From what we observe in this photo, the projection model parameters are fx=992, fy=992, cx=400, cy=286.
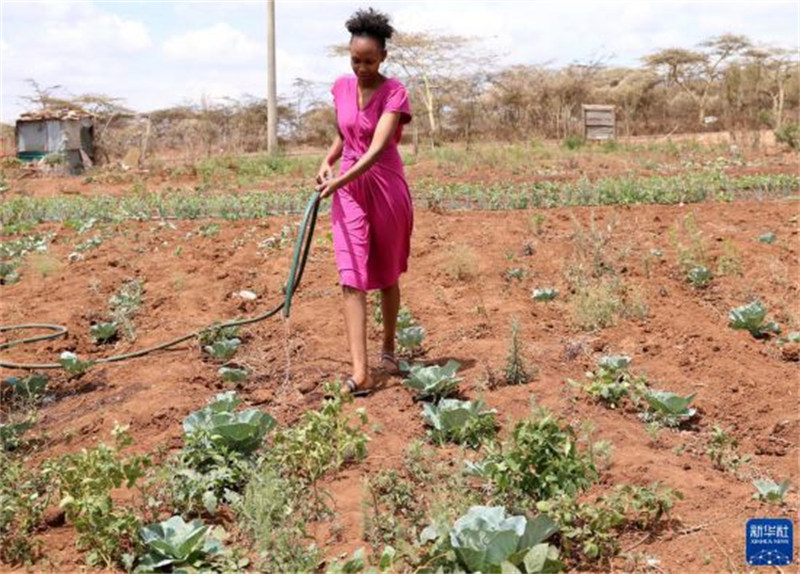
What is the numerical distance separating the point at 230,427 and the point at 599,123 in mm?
18801

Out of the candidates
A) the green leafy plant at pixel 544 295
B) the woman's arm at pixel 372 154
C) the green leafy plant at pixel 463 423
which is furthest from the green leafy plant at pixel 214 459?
the green leafy plant at pixel 544 295

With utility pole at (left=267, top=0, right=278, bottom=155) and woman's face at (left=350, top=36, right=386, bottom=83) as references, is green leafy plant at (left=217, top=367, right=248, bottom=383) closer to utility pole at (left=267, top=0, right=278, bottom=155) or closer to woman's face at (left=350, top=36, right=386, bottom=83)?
woman's face at (left=350, top=36, right=386, bottom=83)

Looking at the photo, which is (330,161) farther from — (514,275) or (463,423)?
(514,275)

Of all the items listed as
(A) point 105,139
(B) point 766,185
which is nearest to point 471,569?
(B) point 766,185

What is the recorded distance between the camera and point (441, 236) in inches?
288

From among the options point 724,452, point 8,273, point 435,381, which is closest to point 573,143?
point 8,273

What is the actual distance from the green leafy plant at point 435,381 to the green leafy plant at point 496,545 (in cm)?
134

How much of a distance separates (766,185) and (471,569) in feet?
26.0

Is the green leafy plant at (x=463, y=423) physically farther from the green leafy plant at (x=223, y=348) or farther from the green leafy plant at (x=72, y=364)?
the green leafy plant at (x=72, y=364)

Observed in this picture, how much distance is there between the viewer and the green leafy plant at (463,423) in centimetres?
348

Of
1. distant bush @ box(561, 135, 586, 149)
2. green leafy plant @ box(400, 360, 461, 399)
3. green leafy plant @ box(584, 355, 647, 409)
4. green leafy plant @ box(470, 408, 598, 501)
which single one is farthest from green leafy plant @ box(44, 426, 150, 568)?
distant bush @ box(561, 135, 586, 149)

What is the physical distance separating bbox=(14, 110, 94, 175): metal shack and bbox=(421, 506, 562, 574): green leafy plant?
58.5ft

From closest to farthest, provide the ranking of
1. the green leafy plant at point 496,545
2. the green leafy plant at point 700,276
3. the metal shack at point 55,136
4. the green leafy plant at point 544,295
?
the green leafy plant at point 496,545 < the green leafy plant at point 544,295 < the green leafy plant at point 700,276 < the metal shack at point 55,136

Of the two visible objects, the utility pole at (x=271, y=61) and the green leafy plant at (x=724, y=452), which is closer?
the green leafy plant at (x=724, y=452)
